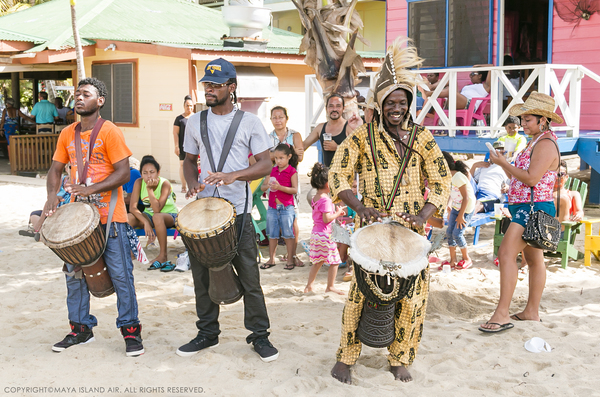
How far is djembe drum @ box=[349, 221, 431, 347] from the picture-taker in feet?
10.9

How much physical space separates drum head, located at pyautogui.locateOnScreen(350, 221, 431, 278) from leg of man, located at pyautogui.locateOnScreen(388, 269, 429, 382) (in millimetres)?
342

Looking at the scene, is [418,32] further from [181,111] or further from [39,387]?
[39,387]

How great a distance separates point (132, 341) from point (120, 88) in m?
11.0

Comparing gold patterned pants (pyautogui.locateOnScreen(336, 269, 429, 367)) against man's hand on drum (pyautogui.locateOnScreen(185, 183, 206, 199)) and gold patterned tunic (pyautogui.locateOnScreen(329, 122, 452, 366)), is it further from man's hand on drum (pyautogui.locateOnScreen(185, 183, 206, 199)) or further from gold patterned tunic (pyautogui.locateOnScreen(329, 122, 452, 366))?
man's hand on drum (pyautogui.locateOnScreen(185, 183, 206, 199))

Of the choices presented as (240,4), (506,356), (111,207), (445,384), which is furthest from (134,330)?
(240,4)

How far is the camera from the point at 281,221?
682 cm

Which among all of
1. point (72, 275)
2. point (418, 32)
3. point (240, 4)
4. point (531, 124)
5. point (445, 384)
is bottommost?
point (445, 384)

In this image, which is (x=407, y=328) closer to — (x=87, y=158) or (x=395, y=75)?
(x=395, y=75)

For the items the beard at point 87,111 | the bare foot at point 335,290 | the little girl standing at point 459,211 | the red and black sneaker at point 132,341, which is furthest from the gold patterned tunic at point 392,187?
the little girl standing at point 459,211

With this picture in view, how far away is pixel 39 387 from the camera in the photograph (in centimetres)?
367

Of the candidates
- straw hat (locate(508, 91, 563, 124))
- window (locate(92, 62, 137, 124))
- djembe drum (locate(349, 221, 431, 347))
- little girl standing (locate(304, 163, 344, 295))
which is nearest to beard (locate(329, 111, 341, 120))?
little girl standing (locate(304, 163, 344, 295))

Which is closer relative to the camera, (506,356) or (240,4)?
(506,356)

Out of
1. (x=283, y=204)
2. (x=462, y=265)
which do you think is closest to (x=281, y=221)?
(x=283, y=204)

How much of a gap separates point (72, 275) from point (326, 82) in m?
4.20
